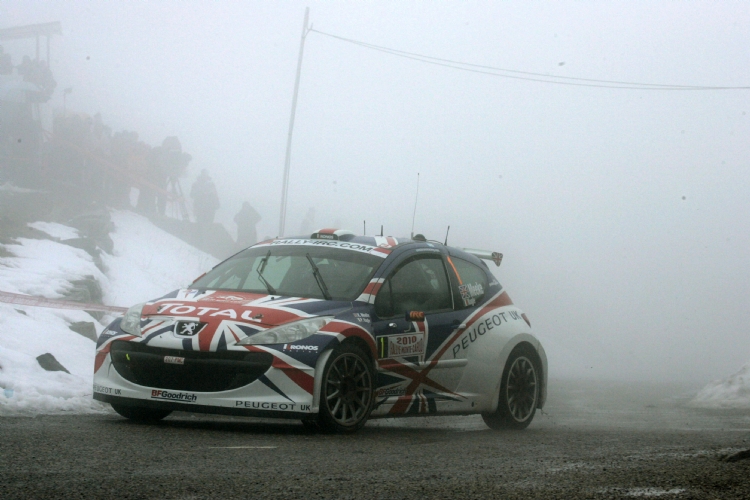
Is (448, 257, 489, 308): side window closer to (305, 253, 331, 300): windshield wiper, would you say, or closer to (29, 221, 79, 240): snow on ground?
(305, 253, 331, 300): windshield wiper

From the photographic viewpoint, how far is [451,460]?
221 inches

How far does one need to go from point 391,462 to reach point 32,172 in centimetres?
3723

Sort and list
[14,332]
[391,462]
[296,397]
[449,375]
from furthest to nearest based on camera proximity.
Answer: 1. [14,332]
2. [449,375]
3. [296,397]
4. [391,462]

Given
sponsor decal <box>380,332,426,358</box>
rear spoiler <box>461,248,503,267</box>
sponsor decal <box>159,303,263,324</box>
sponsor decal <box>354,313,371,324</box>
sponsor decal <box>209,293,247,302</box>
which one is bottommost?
sponsor decal <box>380,332,426,358</box>

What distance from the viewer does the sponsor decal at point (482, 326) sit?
27.2ft

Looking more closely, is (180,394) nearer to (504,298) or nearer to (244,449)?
(244,449)

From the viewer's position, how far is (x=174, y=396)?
6723 mm

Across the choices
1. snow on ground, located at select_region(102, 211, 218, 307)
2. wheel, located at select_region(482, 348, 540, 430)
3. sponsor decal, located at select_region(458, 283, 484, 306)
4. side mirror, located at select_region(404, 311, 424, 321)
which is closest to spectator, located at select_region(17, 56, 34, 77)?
snow on ground, located at select_region(102, 211, 218, 307)

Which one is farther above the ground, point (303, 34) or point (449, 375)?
point (303, 34)

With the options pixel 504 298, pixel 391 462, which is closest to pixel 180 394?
pixel 391 462

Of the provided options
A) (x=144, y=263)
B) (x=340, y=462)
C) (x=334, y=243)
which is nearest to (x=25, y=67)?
(x=144, y=263)

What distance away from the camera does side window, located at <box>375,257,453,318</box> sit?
7.73 metres

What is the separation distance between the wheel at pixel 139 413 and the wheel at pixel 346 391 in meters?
1.34

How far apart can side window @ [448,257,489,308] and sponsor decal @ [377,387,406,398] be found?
1272 millimetres
